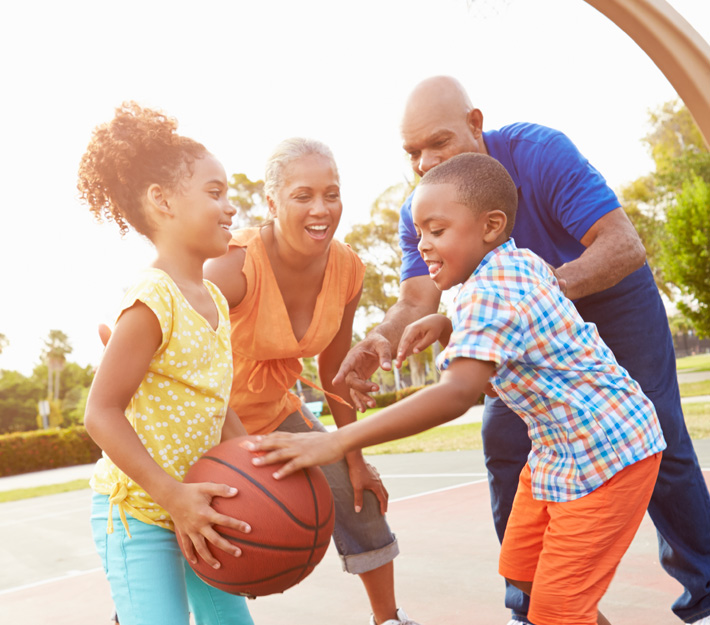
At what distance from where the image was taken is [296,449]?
2.17m

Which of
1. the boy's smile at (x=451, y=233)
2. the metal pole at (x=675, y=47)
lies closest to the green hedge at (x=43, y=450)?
the metal pole at (x=675, y=47)

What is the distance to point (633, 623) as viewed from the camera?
139 inches

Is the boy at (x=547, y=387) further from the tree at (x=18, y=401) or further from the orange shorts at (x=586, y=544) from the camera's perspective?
the tree at (x=18, y=401)

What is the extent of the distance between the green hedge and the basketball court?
53.4 ft

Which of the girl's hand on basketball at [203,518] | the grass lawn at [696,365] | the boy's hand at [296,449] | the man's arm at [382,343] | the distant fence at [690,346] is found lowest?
the distant fence at [690,346]

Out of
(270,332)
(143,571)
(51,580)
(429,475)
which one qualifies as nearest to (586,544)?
(143,571)

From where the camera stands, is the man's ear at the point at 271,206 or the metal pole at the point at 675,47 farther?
the metal pole at the point at 675,47

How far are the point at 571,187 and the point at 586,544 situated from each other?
1498 mm

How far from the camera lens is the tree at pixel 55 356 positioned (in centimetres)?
6374

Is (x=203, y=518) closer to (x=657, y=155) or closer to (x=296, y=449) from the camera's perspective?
(x=296, y=449)

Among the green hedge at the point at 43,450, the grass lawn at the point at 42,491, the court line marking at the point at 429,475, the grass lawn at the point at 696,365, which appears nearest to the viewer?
the court line marking at the point at 429,475

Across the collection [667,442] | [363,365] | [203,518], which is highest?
[363,365]

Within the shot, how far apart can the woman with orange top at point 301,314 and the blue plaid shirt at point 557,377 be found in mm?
1223

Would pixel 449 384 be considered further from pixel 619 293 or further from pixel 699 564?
pixel 699 564
